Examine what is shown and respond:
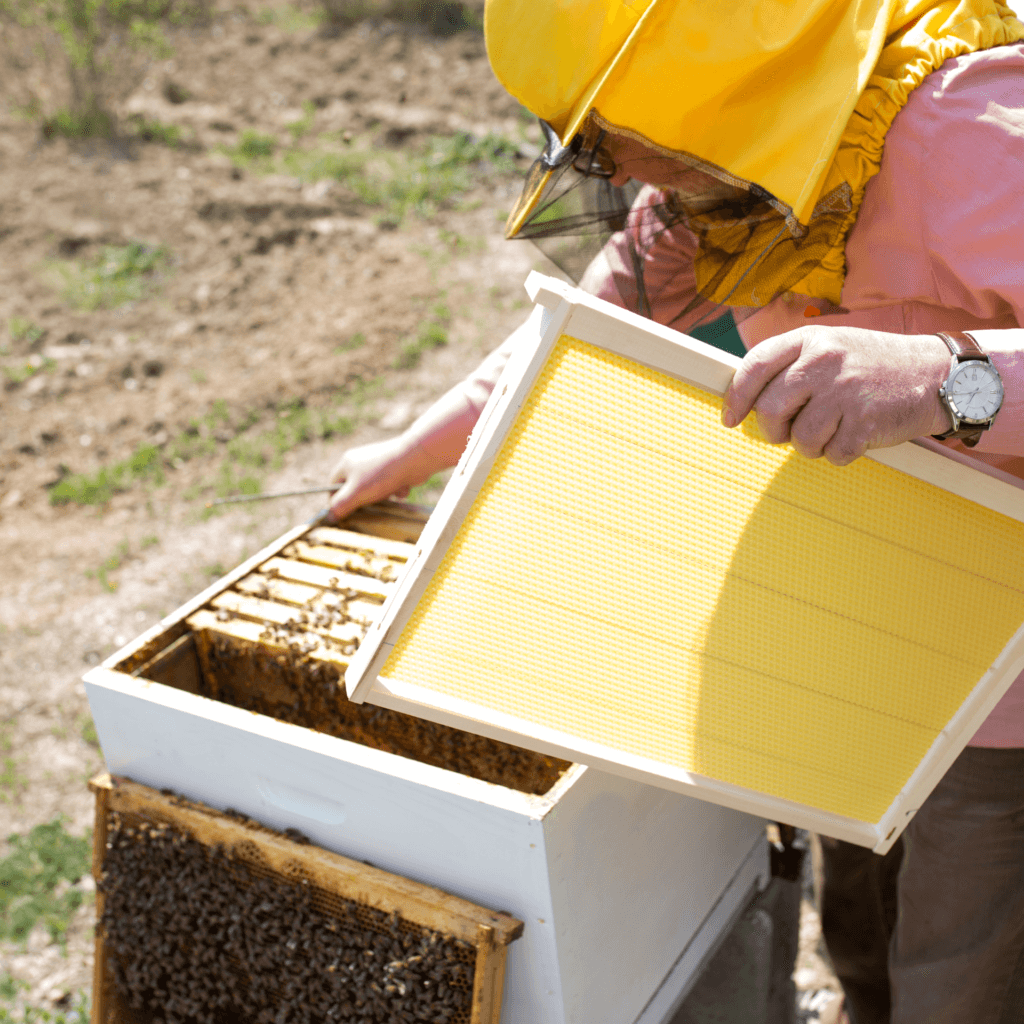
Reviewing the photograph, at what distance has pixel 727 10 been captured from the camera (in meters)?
1.14

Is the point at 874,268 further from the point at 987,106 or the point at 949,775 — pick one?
the point at 949,775

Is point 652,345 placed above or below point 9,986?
above

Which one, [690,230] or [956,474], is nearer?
[956,474]

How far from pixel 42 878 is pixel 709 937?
197cm

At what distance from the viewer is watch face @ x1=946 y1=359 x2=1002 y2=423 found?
108 cm

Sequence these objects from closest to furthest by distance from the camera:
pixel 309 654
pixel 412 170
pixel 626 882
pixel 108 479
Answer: pixel 626 882
pixel 309 654
pixel 108 479
pixel 412 170

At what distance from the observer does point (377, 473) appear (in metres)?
2.17

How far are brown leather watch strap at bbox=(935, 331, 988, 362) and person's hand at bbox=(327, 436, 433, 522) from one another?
47.9 inches

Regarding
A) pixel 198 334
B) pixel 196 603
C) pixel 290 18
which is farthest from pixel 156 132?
pixel 196 603

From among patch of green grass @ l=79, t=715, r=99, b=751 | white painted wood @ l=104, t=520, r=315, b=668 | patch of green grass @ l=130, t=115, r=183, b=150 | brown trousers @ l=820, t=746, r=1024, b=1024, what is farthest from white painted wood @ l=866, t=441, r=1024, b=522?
patch of green grass @ l=130, t=115, r=183, b=150

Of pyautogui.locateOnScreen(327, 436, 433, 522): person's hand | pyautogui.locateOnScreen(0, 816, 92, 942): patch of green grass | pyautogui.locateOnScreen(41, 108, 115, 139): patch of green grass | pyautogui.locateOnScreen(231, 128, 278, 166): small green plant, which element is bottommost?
pyautogui.locateOnScreen(0, 816, 92, 942): patch of green grass

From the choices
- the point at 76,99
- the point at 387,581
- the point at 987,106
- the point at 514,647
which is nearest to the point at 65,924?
the point at 387,581

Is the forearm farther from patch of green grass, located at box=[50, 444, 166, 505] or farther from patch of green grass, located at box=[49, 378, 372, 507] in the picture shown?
patch of green grass, located at box=[50, 444, 166, 505]

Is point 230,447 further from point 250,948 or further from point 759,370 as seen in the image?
point 759,370
